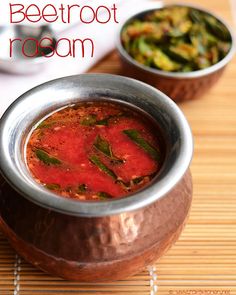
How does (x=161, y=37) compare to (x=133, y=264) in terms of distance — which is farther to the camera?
(x=161, y=37)

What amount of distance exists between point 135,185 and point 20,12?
1.35 meters

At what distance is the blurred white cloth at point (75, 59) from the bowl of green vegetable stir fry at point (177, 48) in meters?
0.10

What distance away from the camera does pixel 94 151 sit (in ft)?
5.22

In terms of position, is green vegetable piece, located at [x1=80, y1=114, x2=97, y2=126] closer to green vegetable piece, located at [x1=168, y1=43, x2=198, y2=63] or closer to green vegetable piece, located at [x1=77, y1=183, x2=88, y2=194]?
green vegetable piece, located at [x1=77, y1=183, x2=88, y2=194]

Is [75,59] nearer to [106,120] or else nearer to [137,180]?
[106,120]

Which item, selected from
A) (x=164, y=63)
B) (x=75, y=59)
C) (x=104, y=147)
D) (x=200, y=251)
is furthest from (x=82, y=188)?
(x=75, y=59)

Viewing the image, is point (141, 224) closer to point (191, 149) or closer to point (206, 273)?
point (191, 149)

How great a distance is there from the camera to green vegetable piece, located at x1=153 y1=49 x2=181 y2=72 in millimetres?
2229

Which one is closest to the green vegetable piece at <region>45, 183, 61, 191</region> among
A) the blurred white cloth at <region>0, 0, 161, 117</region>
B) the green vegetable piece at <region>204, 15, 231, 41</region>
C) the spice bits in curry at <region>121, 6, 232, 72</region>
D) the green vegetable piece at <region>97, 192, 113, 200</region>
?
the green vegetable piece at <region>97, 192, 113, 200</region>

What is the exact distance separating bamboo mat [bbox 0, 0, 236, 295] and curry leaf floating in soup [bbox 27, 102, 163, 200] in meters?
0.31

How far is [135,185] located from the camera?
1.51 metres

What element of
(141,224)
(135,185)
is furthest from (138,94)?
(141,224)

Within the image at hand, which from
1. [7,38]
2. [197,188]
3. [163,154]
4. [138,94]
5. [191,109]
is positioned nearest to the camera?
[163,154]

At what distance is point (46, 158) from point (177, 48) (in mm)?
967
